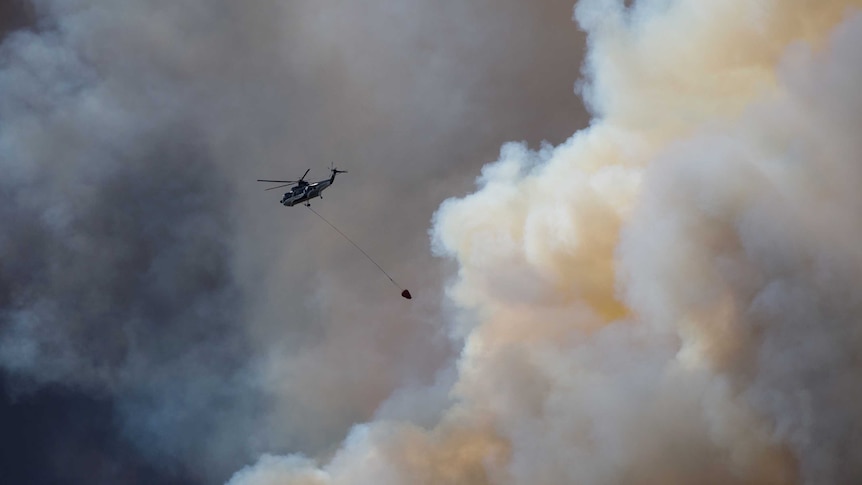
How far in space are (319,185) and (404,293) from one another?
61.3 ft

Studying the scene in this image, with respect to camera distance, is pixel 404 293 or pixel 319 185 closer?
pixel 404 293

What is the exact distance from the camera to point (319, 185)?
392 feet

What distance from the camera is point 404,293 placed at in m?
112

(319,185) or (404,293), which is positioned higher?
(319,185)
